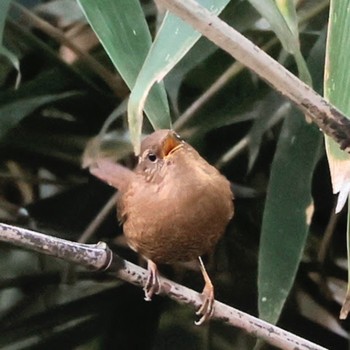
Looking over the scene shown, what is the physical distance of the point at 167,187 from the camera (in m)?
0.98

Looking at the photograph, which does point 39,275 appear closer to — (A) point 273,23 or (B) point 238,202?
(B) point 238,202

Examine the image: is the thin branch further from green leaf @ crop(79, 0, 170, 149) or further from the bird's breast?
green leaf @ crop(79, 0, 170, 149)

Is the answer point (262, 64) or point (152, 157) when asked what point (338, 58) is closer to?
point (262, 64)

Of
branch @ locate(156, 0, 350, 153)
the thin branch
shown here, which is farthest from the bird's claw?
branch @ locate(156, 0, 350, 153)

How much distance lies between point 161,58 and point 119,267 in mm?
180

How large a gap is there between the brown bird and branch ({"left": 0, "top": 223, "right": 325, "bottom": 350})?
0.11 meters

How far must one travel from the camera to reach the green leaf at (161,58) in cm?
65

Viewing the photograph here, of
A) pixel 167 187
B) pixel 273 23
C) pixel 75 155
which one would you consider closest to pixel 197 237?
pixel 167 187

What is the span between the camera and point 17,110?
1280mm

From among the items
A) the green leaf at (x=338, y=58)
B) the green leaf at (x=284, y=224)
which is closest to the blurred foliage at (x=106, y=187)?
the green leaf at (x=284, y=224)

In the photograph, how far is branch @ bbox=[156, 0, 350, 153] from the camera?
1.81 feet

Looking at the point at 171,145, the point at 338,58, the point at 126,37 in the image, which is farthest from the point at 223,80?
the point at 338,58

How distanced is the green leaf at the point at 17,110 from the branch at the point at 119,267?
498 millimetres

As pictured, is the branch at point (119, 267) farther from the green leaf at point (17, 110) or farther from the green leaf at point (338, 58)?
the green leaf at point (17, 110)
